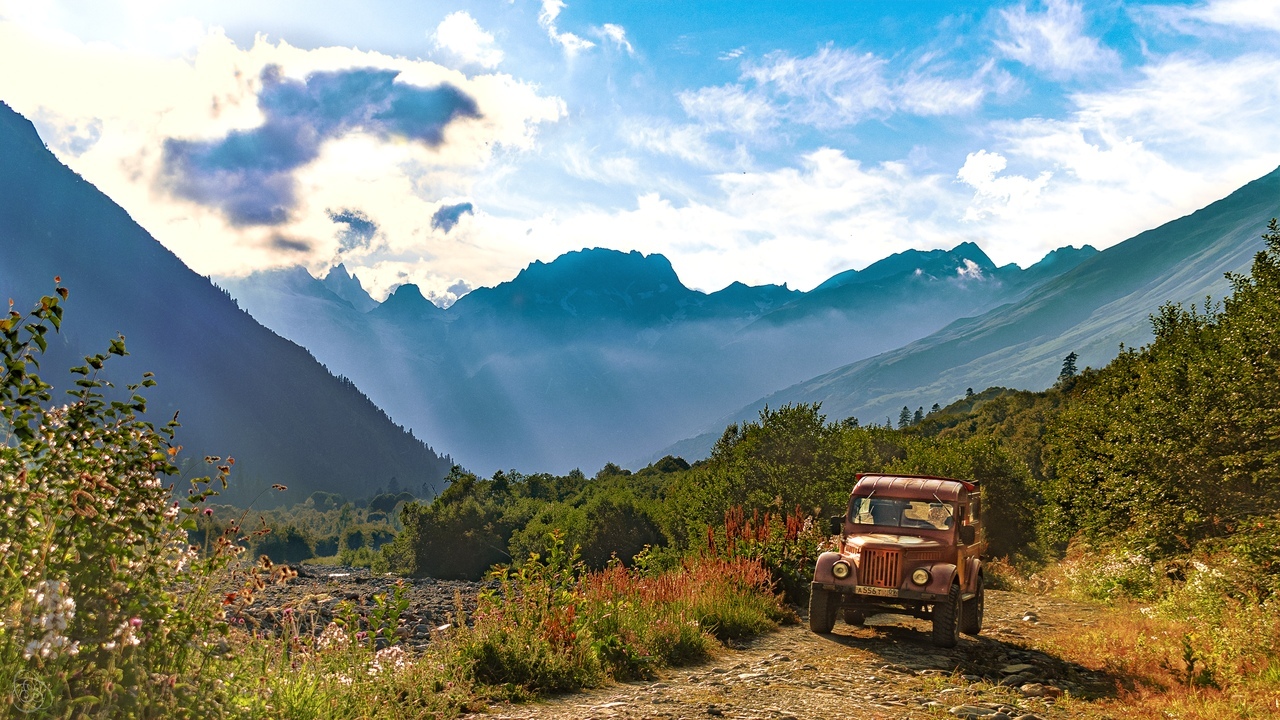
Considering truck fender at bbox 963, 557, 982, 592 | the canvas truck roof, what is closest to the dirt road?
truck fender at bbox 963, 557, 982, 592

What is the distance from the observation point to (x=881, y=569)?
10.8 metres

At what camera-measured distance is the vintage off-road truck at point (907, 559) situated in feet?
34.4

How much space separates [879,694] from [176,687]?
261 inches

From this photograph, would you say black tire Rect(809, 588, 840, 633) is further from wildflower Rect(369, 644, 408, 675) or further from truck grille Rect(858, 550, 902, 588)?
wildflower Rect(369, 644, 408, 675)

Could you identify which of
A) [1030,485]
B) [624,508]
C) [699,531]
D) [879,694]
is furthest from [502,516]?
[879,694]

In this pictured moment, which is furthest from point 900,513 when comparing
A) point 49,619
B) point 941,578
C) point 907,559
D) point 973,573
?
point 49,619

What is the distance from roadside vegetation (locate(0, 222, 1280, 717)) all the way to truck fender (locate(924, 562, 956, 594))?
6.63 ft

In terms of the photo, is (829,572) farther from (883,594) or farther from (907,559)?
(907,559)

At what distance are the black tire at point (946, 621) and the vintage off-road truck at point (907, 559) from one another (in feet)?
0.04

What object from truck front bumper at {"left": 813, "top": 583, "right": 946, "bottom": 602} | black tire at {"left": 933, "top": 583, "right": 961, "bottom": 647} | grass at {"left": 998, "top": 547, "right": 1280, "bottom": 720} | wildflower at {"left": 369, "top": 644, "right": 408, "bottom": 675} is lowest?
grass at {"left": 998, "top": 547, "right": 1280, "bottom": 720}

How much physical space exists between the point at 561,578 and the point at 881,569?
187 inches

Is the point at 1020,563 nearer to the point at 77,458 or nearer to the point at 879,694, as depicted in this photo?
the point at 879,694

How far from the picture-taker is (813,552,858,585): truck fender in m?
10.8

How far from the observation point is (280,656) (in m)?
5.50
